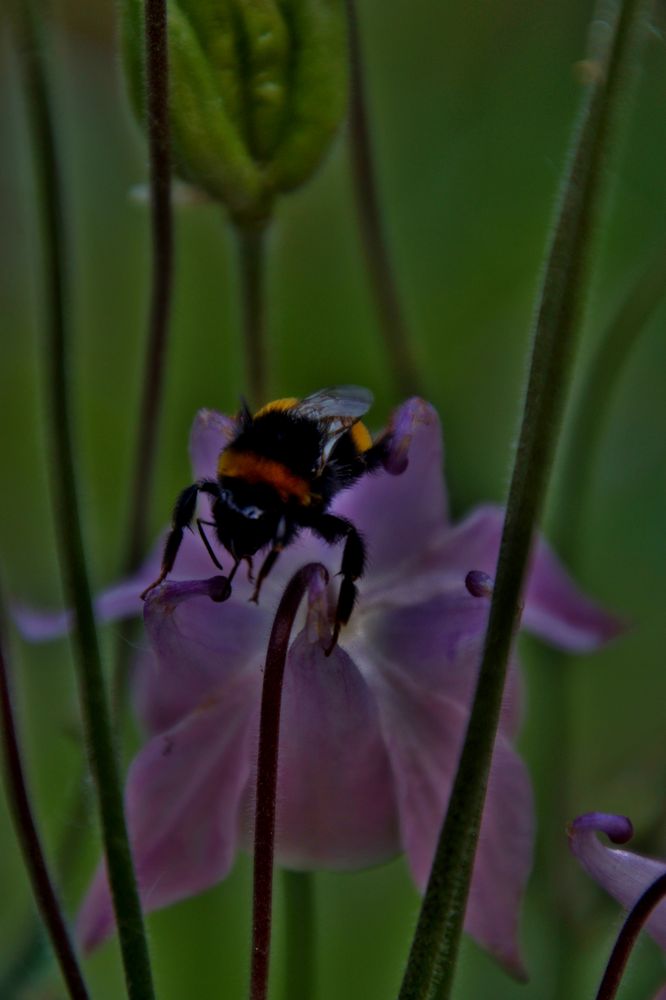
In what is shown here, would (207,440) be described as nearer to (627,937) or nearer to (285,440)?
(285,440)

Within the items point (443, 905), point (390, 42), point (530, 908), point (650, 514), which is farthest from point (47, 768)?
point (390, 42)

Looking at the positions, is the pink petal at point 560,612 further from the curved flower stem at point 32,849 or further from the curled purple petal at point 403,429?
the curved flower stem at point 32,849

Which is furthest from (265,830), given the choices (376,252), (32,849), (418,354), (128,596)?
(418,354)

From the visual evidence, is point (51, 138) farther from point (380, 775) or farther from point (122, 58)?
point (380, 775)

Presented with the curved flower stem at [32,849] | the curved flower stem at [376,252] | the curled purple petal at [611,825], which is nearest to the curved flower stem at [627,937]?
the curled purple petal at [611,825]

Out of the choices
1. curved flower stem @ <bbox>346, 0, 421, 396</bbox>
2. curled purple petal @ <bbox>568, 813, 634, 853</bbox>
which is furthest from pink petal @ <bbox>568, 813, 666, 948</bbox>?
curved flower stem @ <bbox>346, 0, 421, 396</bbox>
